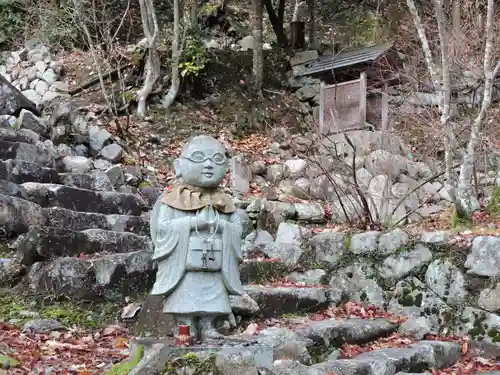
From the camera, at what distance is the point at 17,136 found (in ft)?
29.8

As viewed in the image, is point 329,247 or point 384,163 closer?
point 329,247

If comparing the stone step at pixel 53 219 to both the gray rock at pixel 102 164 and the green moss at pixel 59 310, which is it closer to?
the green moss at pixel 59 310

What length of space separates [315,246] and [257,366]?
11.0 feet

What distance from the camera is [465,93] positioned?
13.5 metres

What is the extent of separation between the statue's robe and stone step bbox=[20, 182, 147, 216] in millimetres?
3561

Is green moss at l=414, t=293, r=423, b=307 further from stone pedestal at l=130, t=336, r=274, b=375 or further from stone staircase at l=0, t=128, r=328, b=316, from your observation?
stone pedestal at l=130, t=336, r=274, b=375

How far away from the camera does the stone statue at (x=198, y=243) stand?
4.28 metres

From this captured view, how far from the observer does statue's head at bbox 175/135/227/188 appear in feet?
14.6

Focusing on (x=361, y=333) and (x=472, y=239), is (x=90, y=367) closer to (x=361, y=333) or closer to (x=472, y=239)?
(x=361, y=333)

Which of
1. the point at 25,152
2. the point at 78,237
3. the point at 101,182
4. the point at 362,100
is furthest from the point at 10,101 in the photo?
the point at 362,100

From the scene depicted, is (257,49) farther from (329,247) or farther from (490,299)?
(490,299)

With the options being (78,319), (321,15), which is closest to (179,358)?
(78,319)

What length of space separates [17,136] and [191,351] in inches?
249

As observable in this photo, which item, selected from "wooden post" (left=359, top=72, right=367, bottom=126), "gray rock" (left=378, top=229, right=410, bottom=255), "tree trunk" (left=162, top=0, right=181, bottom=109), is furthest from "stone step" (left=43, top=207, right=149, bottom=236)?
"wooden post" (left=359, top=72, right=367, bottom=126)
